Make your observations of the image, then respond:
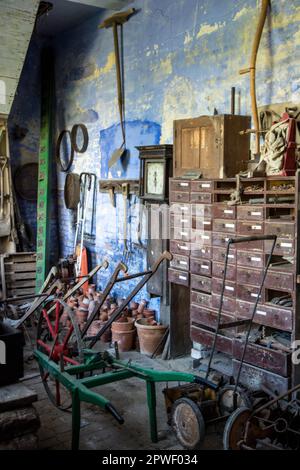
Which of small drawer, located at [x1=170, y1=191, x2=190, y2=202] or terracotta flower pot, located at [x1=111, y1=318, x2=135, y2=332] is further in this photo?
terracotta flower pot, located at [x1=111, y1=318, x2=135, y2=332]

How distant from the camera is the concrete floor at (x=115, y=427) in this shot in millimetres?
3906

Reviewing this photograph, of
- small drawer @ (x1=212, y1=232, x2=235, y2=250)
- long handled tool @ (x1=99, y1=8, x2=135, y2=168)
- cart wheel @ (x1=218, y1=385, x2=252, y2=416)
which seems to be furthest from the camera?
long handled tool @ (x1=99, y1=8, x2=135, y2=168)

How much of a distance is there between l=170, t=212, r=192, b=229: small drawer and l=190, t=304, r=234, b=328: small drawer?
812 millimetres

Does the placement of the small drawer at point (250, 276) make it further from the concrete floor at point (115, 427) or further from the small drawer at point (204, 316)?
the concrete floor at point (115, 427)

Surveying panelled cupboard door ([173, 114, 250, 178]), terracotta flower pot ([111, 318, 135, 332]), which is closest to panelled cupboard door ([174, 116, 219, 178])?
panelled cupboard door ([173, 114, 250, 178])

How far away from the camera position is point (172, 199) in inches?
216

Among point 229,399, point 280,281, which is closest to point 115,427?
point 229,399

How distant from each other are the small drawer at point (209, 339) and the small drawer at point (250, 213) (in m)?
1.10

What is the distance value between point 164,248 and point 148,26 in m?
2.87

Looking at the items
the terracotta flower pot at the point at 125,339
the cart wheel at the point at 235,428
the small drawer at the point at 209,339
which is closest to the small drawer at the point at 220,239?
the small drawer at the point at 209,339

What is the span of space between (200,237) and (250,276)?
78 centimetres

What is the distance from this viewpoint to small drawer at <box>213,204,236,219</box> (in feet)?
15.5

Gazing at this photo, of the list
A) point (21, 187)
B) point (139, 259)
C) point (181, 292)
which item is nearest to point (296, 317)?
point (181, 292)

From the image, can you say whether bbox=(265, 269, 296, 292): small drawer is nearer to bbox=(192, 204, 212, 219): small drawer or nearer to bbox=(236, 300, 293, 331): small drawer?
bbox=(236, 300, 293, 331): small drawer
